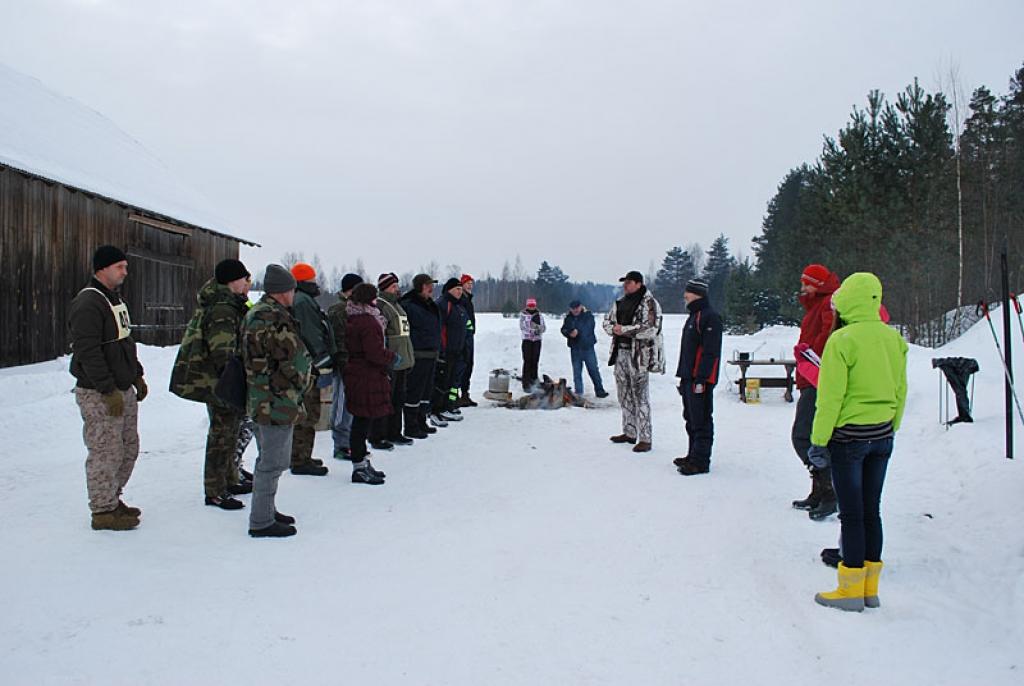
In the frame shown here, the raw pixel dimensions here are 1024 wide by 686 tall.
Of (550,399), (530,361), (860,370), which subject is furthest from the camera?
(530,361)

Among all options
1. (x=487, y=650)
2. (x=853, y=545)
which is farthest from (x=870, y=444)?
(x=487, y=650)

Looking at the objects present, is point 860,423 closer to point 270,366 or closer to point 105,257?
point 270,366

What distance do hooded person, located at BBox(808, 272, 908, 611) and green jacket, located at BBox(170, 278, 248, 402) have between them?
170 inches

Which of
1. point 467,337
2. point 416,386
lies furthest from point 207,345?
point 467,337

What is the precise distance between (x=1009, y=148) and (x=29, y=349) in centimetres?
3303

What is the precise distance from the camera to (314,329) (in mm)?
6176

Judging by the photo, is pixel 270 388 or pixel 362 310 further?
pixel 362 310

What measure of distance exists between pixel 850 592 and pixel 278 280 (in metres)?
4.21

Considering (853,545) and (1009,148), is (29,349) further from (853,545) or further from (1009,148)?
(1009,148)

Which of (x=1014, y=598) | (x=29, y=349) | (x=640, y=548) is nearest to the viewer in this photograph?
(x=1014, y=598)

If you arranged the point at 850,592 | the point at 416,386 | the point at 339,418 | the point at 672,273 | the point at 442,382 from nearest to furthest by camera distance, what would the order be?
the point at 850,592 < the point at 339,418 < the point at 416,386 < the point at 442,382 < the point at 672,273

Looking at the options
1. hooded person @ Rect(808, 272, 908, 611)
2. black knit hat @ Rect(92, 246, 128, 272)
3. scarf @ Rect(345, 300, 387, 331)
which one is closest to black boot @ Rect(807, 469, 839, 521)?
hooded person @ Rect(808, 272, 908, 611)

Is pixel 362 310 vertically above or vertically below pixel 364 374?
above

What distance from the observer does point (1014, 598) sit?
12.0 feet
